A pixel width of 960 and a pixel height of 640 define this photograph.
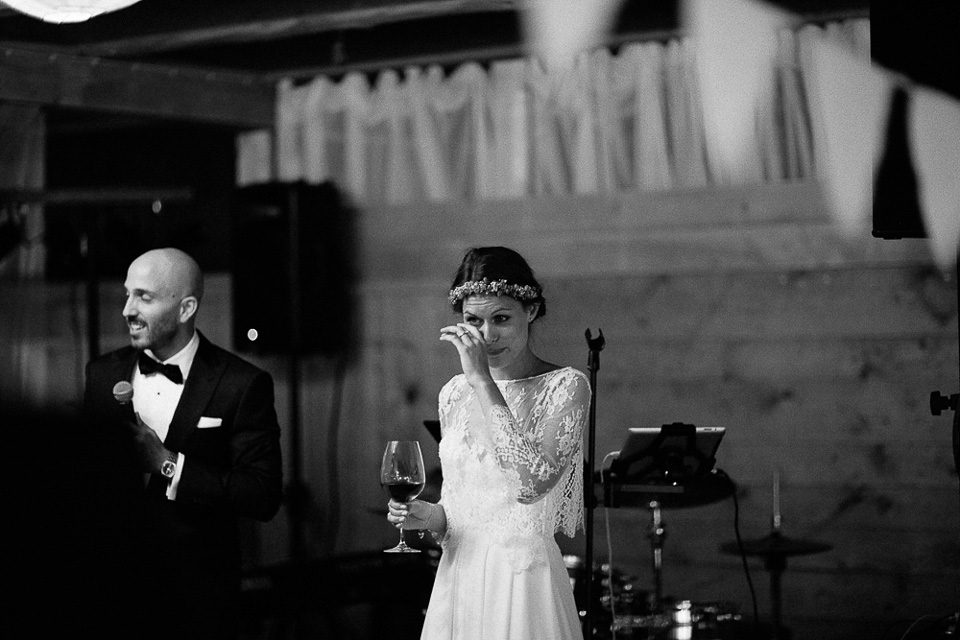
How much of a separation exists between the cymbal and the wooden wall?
20.3 inches

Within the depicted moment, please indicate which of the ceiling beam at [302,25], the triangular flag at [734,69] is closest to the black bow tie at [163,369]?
the ceiling beam at [302,25]

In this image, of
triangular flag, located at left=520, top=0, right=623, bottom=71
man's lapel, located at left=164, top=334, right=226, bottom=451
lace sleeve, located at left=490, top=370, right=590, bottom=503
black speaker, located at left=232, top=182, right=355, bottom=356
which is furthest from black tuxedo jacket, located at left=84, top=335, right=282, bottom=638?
triangular flag, located at left=520, top=0, right=623, bottom=71

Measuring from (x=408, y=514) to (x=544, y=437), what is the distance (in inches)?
14.3

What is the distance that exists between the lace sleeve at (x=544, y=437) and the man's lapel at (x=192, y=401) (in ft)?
2.95

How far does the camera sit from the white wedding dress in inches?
120

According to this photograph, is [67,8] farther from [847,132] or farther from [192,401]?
[847,132]

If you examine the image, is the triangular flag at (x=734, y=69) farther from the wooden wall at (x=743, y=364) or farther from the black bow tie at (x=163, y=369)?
the black bow tie at (x=163, y=369)

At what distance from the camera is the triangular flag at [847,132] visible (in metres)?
5.29

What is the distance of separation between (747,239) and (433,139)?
1.58 m

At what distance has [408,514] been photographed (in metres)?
3.07

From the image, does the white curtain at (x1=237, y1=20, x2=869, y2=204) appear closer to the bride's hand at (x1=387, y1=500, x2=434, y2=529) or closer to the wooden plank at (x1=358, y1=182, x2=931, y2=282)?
the wooden plank at (x1=358, y1=182, x2=931, y2=282)

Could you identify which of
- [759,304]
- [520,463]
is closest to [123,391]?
[520,463]

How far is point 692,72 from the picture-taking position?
18.4ft

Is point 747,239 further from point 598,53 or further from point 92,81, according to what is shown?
point 92,81
